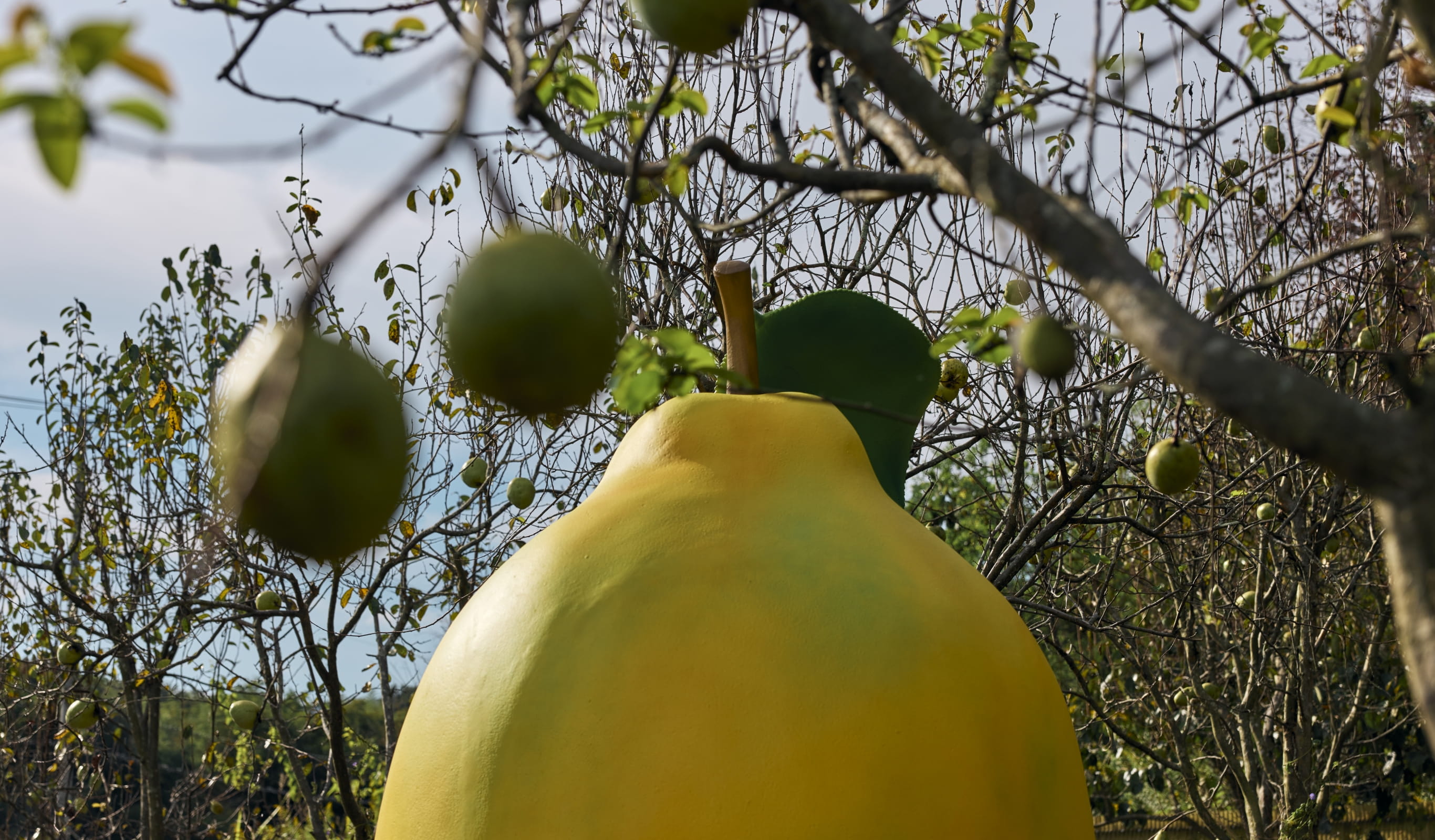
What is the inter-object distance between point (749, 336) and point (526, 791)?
120 cm

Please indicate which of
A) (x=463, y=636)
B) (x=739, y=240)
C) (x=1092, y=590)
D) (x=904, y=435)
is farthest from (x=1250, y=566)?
(x=463, y=636)

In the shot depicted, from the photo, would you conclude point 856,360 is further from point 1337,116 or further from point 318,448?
point 318,448

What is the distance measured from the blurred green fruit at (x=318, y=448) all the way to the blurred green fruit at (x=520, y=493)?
11.0 ft

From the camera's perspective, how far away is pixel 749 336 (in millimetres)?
2676

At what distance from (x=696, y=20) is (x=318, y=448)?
2.29ft

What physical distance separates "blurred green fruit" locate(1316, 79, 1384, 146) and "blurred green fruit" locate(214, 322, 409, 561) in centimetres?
130

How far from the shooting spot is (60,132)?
0.85 meters

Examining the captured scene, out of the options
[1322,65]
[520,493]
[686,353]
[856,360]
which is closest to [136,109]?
[686,353]

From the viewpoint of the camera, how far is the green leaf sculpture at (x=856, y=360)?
287 centimetres

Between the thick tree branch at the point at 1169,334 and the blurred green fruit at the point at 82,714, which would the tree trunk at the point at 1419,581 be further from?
the blurred green fruit at the point at 82,714

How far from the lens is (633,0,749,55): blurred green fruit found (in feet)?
4.42

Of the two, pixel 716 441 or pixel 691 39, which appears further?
pixel 716 441

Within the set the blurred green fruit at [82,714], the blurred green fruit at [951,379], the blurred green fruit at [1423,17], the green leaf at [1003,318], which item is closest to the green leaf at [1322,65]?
the green leaf at [1003,318]

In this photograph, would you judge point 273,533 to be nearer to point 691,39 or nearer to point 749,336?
point 691,39
